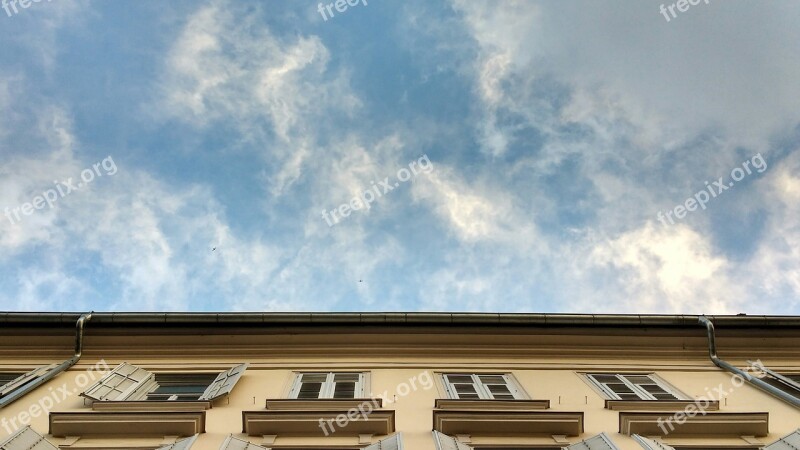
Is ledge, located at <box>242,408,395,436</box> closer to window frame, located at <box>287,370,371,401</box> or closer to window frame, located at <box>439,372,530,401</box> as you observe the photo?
window frame, located at <box>287,370,371,401</box>

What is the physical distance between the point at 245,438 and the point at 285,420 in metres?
0.67

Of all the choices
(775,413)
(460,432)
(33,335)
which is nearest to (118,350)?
(33,335)

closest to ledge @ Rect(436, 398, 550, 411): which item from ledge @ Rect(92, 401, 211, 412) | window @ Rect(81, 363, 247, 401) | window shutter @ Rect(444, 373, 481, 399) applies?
window shutter @ Rect(444, 373, 481, 399)

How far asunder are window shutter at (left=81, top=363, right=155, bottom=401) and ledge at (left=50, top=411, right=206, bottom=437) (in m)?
0.82

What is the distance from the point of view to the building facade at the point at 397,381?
31.2 feet

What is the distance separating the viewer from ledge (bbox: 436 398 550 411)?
1027 cm

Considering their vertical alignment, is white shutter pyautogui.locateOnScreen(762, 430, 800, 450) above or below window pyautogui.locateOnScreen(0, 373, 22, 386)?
below

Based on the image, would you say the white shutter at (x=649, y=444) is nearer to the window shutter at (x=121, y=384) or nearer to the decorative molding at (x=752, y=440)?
the decorative molding at (x=752, y=440)

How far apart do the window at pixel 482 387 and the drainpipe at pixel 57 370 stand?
7548 millimetres

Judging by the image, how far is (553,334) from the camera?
13.6 metres

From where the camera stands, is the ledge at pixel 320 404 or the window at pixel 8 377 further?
the window at pixel 8 377

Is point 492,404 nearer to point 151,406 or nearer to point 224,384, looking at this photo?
point 224,384

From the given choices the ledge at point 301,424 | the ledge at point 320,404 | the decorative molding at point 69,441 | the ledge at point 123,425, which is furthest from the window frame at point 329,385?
the decorative molding at point 69,441

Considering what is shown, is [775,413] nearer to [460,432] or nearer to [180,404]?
[460,432]
